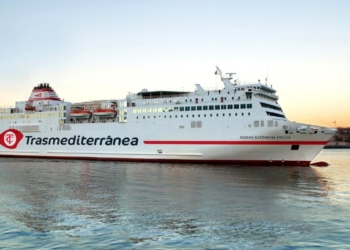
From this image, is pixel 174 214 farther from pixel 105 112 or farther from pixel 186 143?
pixel 105 112

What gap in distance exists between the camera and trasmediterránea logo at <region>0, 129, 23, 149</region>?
1628 inches

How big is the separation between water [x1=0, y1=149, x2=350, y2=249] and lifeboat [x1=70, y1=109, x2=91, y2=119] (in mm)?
18175

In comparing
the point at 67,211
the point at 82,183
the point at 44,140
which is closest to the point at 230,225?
the point at 67,211

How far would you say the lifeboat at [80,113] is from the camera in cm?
3762

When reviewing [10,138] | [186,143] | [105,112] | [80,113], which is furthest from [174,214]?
[10,138]

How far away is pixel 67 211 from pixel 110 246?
13.8 feet

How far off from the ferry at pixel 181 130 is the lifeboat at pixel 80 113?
8 cm

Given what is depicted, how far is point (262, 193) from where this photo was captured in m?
16.1

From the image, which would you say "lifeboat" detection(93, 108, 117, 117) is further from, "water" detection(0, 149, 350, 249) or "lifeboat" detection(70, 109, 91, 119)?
"water" detection(0, 149, 350, 249)

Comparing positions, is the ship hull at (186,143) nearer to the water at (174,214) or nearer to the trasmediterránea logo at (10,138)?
the trasmediterránea logo at (10,138)

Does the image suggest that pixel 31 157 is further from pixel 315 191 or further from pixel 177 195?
pixel 315 191

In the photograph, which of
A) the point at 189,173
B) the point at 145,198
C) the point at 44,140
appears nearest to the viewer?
the point at 145,198

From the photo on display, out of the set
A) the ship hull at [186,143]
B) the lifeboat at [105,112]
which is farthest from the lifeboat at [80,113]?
the ship hull at [186,143]

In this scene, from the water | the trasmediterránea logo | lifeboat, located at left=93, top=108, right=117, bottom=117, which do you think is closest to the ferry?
lifeboat, located at left=93, top=108, right=117, bottom=117
